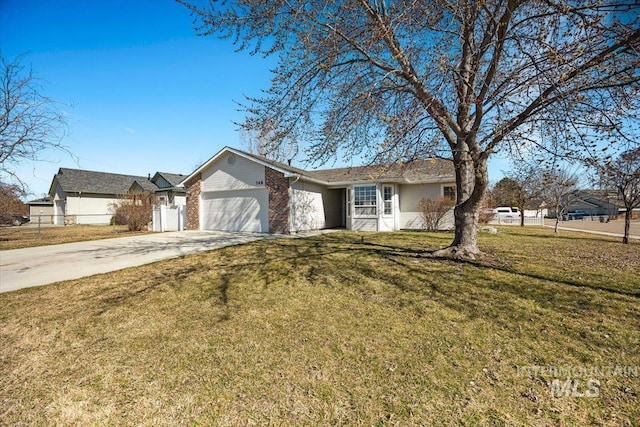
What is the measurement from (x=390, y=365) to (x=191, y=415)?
1.93m

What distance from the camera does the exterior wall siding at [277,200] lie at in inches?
550

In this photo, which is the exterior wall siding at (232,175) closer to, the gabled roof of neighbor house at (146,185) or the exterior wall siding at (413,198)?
the exterior wall siding at (413,198)

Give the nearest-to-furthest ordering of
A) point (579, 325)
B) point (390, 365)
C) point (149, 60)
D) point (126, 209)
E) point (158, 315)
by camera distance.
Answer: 1. point (390, 365)
2. point (579, 325)
3. point (158, 315)
4. point (149, 60)
5. point (126, 209)

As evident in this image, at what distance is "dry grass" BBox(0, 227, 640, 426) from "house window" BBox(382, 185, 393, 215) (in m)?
9.73

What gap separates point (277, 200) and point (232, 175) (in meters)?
3.32

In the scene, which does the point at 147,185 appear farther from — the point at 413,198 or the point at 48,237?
the point at 413,198

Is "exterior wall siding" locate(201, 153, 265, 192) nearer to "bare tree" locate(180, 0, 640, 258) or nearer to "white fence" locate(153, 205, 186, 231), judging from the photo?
"white fence" locate(153, 205, 186, 231)

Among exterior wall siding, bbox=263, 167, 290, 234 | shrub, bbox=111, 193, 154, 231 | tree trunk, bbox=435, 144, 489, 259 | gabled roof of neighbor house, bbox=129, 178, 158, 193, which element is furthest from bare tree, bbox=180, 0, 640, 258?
gabled roof of neighbor house, bbox=129, 178, 158, 193

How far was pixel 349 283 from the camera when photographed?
18.5 feet

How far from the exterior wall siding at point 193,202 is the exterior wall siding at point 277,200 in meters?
4.86

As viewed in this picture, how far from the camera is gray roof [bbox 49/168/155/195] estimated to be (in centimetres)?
2859

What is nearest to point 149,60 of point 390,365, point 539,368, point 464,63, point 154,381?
point 464,63

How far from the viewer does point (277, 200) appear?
46.8 feet

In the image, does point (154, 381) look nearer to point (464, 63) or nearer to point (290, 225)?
point (464, 63)
